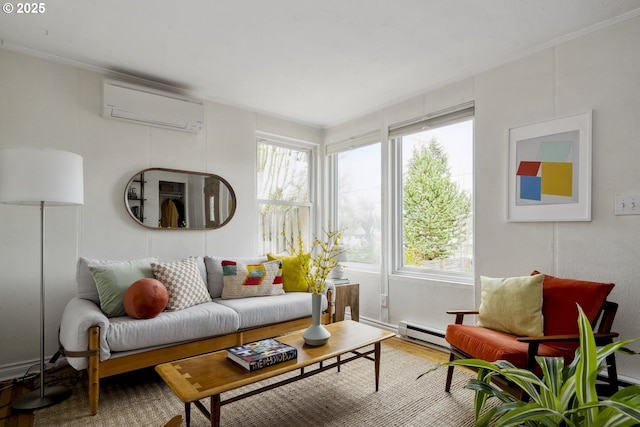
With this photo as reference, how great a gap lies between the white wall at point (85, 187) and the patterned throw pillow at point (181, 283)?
0.57 metres

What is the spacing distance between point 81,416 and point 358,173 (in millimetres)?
3366

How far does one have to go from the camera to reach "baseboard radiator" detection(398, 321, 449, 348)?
10.7 feet

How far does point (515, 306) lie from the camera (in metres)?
2.21

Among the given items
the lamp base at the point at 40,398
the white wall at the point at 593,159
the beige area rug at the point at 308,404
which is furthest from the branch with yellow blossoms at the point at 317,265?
the lamp base at the point at 40,398

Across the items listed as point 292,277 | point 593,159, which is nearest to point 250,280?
Answer: point 292,277

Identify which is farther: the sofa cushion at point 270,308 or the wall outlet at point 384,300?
the wall outlet at point 384,300

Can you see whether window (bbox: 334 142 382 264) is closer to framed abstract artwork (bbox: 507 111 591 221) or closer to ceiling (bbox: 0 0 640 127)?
ceiling (bbox: 0 0 640 127)

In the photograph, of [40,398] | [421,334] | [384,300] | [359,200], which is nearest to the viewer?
[40,398]

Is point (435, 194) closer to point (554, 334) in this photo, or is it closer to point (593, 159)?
point (593, 159)

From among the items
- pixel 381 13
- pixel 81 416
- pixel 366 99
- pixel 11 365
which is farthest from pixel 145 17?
pixel 11 365

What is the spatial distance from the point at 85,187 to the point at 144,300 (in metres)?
1.24

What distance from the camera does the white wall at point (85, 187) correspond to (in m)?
2.65

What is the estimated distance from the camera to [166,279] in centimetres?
273

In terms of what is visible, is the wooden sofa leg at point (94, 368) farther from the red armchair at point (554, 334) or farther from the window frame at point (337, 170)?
the window frame at point (337, 170)
